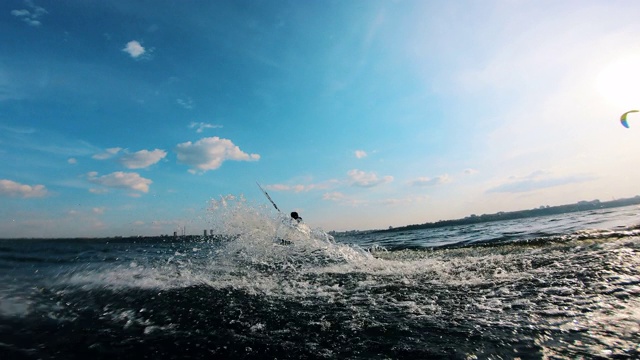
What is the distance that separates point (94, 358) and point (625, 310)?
820cm

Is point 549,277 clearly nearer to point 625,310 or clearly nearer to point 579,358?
point 625,310

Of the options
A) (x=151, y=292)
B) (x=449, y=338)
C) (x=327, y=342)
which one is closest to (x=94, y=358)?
(x=327, y=342)

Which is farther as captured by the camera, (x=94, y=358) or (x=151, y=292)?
(x=151, y=292)

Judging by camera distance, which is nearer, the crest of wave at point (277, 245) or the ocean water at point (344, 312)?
the ocean water at point (344, 312)

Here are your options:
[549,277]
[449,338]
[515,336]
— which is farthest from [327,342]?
[549,277]

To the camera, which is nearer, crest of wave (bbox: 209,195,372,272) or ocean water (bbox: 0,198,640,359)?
ocean water (bbox: 0,198,640,359)

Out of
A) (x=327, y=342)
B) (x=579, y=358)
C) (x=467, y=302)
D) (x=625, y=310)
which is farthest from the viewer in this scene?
(x=467, y=302)

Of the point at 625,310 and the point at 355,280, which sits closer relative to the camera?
the point at 625,310

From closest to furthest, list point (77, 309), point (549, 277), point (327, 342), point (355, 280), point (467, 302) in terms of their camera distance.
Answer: point (327, 342)
point (467, 302)
point (77, 309)
point (549, 277)
point (355, 280)

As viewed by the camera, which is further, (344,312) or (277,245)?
(277,245)

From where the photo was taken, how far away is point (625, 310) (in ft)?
16.9

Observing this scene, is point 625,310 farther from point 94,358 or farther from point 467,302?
point 94,358

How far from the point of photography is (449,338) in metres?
4.60

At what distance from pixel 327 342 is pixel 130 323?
151 inches
